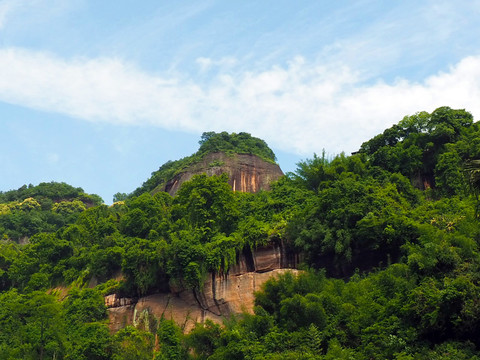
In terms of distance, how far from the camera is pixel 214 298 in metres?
28.9

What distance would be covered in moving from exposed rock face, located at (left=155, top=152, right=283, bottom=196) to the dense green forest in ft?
29.5

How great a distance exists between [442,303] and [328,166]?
588 inches

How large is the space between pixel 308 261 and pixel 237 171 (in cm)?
1888

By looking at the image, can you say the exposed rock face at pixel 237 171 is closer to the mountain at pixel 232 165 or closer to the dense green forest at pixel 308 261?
the mountain at pixel 232 165

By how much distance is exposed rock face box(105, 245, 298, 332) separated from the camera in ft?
94.0

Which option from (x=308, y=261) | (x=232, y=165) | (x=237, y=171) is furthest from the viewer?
(x=232, y=165)

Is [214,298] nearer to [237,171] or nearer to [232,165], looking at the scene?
[237,171]

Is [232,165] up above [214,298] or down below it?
above

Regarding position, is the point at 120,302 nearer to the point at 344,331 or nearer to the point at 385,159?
the point at 344,331

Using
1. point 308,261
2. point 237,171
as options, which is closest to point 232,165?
point 237,171

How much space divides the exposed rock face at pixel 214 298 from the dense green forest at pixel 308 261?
51 cm

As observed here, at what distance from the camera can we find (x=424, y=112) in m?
33.7

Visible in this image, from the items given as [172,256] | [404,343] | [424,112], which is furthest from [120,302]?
[424,112]

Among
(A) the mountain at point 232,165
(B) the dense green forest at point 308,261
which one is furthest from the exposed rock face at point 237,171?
(B) the dense green forest at point 308,261
